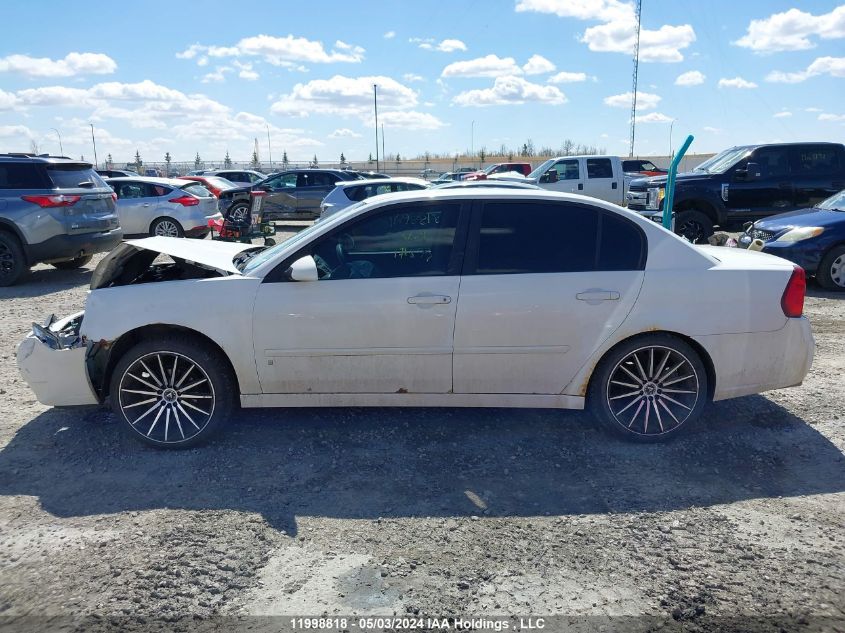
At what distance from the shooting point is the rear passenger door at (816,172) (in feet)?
40.8

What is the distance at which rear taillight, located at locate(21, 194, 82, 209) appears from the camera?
32.6ft

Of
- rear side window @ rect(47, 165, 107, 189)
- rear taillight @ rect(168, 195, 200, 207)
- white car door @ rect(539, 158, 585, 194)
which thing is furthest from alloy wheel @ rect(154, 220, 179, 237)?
white car door @ rect(539, 158, 585, 194)

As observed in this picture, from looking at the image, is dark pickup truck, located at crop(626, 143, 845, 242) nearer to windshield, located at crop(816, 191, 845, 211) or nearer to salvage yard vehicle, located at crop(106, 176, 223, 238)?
windshield, located at crop(816, 191, 845, 211)

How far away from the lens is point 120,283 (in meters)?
4.85

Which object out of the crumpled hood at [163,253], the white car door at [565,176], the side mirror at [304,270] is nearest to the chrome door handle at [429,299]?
the side mirror at [304,270]

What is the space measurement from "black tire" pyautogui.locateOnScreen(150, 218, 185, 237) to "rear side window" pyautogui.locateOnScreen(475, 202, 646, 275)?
1151 cm

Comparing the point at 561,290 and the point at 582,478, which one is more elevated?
the point at 561,290

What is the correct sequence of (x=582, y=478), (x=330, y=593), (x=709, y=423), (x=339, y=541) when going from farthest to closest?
(x=709, y=423), (x=582, y=478), (x=339, y=541), (x=330, y=593)

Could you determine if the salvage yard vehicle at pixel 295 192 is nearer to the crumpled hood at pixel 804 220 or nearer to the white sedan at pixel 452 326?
the crumpled hood at pixel 804 220

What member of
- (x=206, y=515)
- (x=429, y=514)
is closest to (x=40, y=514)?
(x=206, y=515)

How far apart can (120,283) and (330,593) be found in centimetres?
304

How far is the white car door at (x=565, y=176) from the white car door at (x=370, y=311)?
14.7 metres

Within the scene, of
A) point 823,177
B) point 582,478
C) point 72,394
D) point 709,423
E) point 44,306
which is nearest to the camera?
point 582,478

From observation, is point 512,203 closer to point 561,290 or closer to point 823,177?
point 561,290
